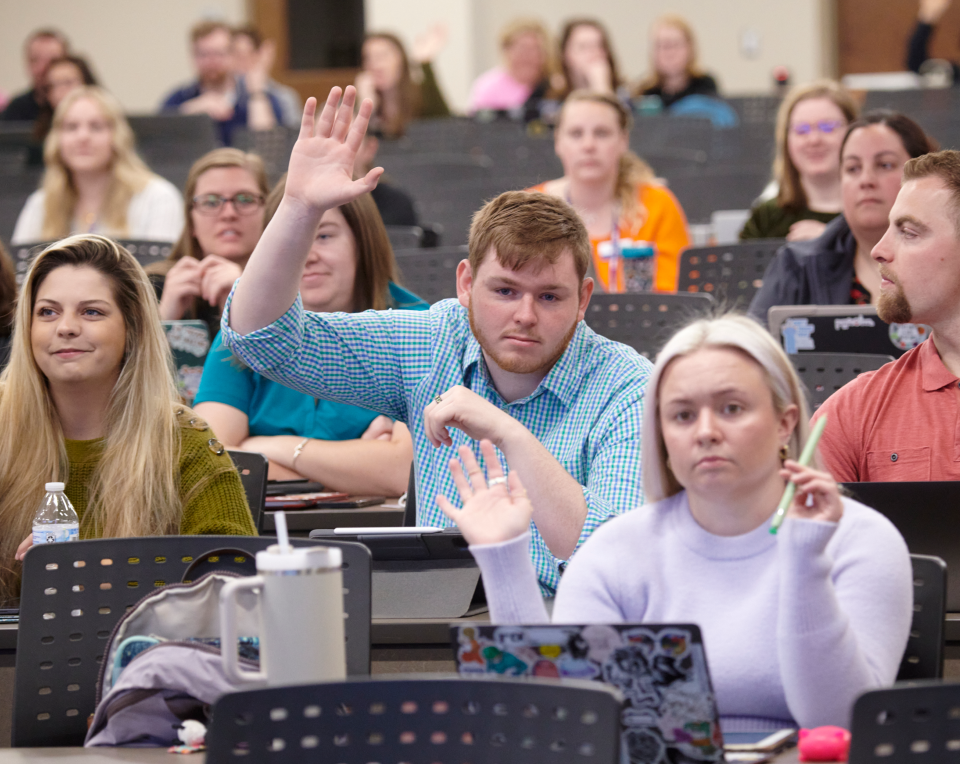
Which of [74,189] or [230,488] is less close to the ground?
[74,189]

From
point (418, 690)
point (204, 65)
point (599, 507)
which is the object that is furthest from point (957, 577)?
point (204, 65)

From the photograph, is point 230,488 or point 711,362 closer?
point 711,362

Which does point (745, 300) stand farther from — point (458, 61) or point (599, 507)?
point (458, 61)

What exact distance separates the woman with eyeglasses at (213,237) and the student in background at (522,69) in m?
4.21

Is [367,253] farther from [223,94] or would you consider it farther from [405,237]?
[223,94]

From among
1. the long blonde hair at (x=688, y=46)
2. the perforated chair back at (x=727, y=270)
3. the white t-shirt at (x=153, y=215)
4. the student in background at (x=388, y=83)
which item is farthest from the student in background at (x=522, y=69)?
the perforated chair back at (x=727, y=270)

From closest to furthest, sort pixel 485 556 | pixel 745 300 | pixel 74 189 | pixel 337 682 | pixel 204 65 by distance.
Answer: pixel 337 682 < pixel 485 556 < pixel 745 300 < pixel 74 189 < pixel 204 65

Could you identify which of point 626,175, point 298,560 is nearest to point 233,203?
point 626,175

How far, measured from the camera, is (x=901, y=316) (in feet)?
7.26

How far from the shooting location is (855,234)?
10.7ft

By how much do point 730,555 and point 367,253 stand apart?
1.62 metres


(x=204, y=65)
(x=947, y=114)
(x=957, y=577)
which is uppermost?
(x=204, y=65)

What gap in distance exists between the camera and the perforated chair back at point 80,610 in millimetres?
1667

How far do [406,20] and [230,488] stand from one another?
788 centimetres
